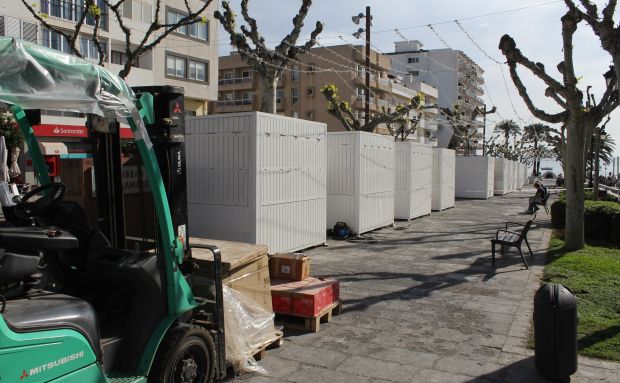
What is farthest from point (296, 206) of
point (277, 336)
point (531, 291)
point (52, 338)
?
point (52, 338)

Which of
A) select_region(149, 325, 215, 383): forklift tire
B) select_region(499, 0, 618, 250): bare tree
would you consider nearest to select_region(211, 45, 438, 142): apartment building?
select_region(499, 0, 618, 250): bare tree

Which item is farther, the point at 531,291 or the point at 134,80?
the point at 134,80

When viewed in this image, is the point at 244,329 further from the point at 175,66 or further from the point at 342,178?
the point at 175,66

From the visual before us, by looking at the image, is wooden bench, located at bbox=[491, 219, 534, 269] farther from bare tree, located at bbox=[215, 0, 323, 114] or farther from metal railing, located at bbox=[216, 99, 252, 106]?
metal railing, located at bbox=[216, 99, 252, 106]

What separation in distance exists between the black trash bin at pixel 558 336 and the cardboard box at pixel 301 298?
2453 millimetres

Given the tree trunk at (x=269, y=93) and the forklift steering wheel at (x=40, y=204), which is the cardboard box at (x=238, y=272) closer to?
the forklift steering wheel at (x=40, y=204)

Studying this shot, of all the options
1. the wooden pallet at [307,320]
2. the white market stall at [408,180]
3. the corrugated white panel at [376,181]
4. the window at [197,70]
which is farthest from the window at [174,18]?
the wooden pallet at [307,320]

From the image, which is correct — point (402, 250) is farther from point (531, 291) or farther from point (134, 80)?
point (134, 80)

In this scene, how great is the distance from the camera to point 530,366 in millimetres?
5309

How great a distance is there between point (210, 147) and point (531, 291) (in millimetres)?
6323

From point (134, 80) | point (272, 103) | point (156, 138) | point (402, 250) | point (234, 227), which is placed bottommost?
point (402, 250)

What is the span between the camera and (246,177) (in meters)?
10.2

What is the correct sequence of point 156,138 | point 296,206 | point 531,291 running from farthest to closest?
1. point 296,206
2. point 531,291
3. point 156,138

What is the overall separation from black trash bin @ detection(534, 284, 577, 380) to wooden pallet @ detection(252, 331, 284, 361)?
2580 mm
